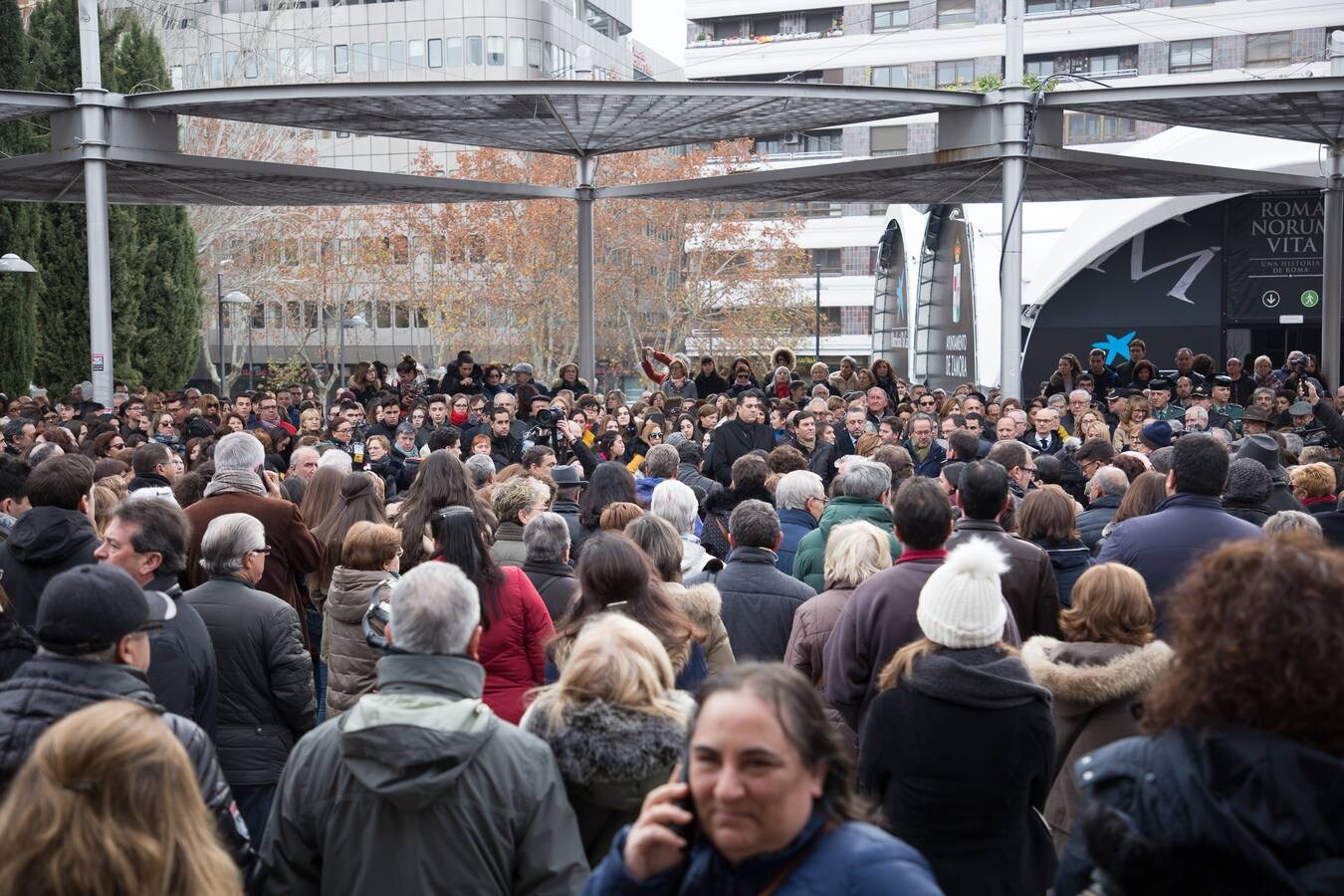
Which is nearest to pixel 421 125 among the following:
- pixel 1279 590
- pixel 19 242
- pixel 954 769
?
pixel 19 242

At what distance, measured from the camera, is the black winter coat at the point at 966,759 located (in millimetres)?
3801

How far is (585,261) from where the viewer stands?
22.1 m

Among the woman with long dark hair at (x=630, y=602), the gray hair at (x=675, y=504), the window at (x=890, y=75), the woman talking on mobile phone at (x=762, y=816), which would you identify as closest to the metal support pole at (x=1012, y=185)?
the gray hair at (x=675, y=504)

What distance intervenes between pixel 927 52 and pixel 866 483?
2179 inches

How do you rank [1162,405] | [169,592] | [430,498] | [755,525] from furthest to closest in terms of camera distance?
[1162,405]
[430,498]
[755,525]
[169,592]

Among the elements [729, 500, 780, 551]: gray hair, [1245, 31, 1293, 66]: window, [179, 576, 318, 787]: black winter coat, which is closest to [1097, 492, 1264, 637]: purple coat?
[729, 500, 780, 551]: gray hair

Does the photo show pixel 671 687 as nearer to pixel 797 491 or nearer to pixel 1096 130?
pixel 797 491

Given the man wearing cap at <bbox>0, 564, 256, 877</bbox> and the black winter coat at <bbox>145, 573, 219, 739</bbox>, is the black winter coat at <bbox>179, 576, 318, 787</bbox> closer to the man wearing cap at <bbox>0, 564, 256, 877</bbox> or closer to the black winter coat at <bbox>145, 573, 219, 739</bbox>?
the black winter coat at <bbox>145, 573, 219, 739</bbox>

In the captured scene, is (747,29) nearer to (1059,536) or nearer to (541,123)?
(541,123)

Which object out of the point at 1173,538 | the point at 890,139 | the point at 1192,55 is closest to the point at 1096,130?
the point at 1192,55

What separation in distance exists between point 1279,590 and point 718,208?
4499 cm

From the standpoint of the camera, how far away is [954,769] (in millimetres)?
3803

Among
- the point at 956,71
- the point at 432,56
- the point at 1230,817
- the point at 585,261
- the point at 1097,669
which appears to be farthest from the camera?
the point at 432,56

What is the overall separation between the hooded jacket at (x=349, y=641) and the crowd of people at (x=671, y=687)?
0.06ft
